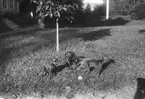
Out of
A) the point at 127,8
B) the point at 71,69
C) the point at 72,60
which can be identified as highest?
the point at 127,8

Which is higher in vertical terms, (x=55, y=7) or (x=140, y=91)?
(x=55, y=7)

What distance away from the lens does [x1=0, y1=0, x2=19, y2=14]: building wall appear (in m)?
22.0

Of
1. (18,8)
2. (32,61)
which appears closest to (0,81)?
(32,61)

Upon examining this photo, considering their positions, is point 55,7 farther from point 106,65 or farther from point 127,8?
point 127,8

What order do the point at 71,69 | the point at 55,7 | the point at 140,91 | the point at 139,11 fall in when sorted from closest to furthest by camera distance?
the point at 140,91 → the point at 71,69 → the point at 55,7 → the point at 139,11

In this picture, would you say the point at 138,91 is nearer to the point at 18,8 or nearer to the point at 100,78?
the point at 100,78

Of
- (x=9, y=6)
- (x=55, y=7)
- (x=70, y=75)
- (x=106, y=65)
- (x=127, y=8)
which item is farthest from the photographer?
(x=127, y=8)

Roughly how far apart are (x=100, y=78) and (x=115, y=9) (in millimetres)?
25538

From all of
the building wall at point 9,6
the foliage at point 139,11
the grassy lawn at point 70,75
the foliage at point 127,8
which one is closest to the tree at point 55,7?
the grassy lawn at point 70,75

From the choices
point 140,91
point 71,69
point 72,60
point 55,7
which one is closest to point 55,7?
point 55,7

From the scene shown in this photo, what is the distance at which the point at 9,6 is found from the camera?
23828 millimetres

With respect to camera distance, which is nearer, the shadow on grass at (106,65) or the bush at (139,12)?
the shadow on grass at (106,65)

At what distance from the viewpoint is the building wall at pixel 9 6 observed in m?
22.0

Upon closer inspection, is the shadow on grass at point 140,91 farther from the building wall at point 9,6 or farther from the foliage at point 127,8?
the foliage at point 127,8
